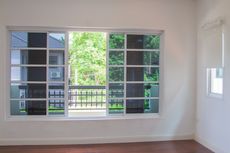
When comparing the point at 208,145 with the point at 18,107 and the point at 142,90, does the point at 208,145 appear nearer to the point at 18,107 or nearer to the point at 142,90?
the point at 142,90

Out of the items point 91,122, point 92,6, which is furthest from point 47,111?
point 92,6

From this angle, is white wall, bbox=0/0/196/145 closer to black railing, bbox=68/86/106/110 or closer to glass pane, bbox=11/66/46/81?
glass pane, bbox=11/66/46/81

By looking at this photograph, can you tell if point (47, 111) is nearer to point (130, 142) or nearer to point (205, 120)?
point (130, 142)

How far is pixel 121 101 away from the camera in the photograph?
491 cm

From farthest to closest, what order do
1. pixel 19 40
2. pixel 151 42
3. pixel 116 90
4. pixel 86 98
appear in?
pixel 86 98 < pixel 151 42 < pixel 116 90 < pixel 19 40

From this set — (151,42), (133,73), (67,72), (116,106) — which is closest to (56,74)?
(67,72)

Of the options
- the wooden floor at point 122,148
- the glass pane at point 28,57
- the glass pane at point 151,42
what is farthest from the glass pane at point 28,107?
the glass pane at point 151,42

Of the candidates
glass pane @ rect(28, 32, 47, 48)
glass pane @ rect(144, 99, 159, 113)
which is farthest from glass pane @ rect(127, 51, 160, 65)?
glass pane @ rect(28, 32, 47, 48)

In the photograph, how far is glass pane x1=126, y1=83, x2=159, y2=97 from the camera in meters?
4.93

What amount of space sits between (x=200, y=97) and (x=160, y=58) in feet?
3.65

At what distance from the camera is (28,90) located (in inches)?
185

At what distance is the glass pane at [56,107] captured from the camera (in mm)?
4742

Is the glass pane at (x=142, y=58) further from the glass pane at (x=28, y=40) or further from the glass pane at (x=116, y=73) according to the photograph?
the glass pane at (x=28, y=40)

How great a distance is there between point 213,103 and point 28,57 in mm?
3570
